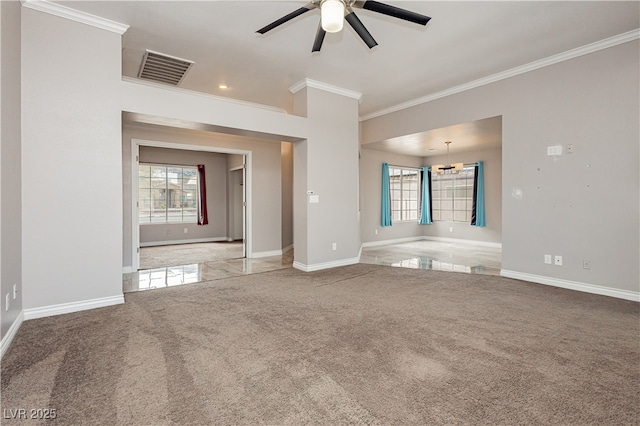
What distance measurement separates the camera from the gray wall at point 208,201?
340 inches

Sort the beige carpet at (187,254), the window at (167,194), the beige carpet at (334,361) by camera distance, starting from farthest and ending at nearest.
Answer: the window at (167,194) → the beige carpet at (187,254) → the beige carpet at (334,361)

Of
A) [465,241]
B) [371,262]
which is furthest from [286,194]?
[465,241]

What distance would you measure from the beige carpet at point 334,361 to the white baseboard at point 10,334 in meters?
0.05

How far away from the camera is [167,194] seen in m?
9.12

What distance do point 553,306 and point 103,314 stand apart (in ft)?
15.3

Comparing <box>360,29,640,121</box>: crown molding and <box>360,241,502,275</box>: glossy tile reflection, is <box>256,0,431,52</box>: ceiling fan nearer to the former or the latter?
<box>360,29,640,121</box>: crown molding

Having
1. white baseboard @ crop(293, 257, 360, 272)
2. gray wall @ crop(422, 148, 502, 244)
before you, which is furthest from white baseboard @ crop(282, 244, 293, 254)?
gray wall @ crop(422, 148, 502, 244)

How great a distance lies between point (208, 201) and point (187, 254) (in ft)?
8.90

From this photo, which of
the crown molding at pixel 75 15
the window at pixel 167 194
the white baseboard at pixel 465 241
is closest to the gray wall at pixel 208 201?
the window at pixel 167 194

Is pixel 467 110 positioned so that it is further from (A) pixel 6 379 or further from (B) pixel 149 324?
(A) pixel 6 379

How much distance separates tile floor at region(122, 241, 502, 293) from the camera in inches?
185

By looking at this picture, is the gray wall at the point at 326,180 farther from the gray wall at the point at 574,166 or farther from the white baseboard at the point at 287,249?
the gray wall at the point at 574,166

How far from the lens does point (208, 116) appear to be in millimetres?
4066

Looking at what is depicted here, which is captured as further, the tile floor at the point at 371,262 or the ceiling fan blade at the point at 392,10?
the tile floor at the point at 371,262
